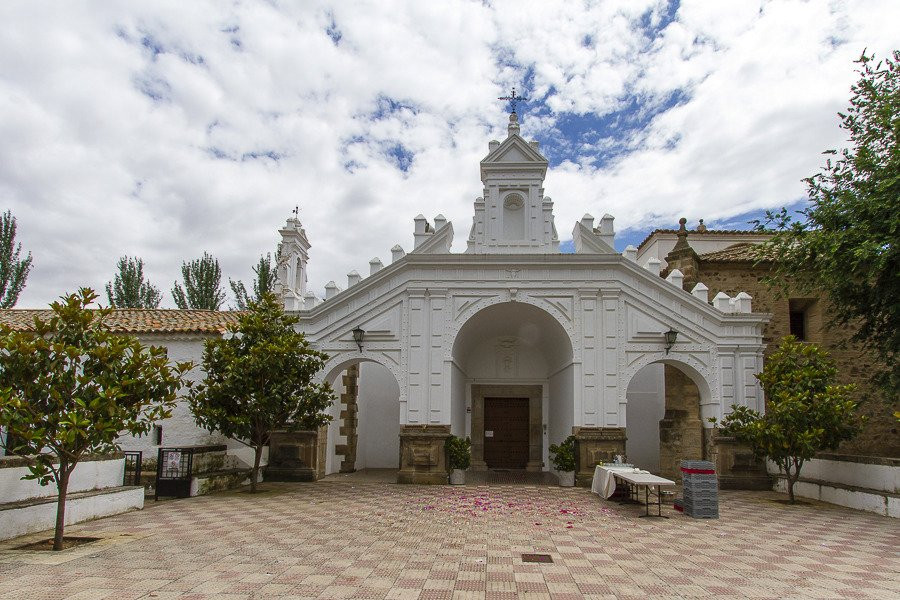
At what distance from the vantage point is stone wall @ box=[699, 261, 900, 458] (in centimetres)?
1759

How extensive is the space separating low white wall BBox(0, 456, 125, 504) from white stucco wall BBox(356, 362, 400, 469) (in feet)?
31.8

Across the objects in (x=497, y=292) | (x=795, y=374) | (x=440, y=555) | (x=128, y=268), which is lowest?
(x=440, y=555)

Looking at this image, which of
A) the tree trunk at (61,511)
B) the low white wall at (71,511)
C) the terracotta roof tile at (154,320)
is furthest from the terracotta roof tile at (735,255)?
the tree trunk at (61,511)

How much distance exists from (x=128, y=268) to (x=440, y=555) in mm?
33324

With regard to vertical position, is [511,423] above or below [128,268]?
below

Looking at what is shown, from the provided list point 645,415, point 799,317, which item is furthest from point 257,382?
point 799,317

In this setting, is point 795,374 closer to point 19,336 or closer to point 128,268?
point 19,336

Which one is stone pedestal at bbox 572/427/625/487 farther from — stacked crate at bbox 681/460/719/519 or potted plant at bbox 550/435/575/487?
stacked crate at bbox 681/460/719/519

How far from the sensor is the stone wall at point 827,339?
17594 mm

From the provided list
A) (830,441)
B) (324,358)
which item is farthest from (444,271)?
(830,441)

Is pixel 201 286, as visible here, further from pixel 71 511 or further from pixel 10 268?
pixel 71 511

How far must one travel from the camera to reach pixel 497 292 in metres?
16.1

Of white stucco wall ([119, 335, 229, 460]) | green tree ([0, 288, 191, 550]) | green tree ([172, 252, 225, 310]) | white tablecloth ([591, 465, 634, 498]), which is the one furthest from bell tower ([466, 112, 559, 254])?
green tree ([172, 252, 225, 310])

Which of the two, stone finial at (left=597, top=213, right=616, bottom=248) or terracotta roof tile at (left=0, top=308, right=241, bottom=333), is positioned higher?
stone finial at (left=597, top=213, right=616, bottom=248)
